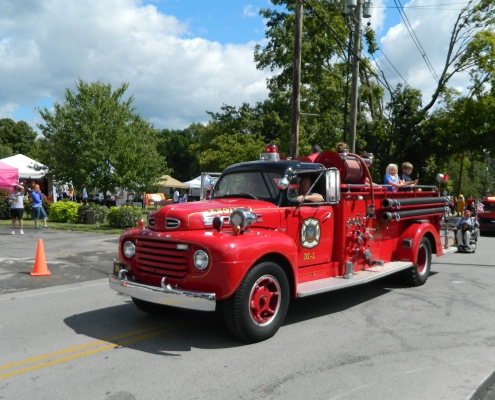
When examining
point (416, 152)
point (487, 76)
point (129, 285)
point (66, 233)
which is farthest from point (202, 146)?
point (129, 285)

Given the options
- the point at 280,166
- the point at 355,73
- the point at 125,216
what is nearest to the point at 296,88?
the point at 355,73

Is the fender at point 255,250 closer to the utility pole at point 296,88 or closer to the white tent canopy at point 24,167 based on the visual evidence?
the utility pole at point 296,88

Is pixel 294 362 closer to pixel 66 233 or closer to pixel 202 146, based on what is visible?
pixel 66 233

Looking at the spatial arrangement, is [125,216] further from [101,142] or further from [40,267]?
[40,267]

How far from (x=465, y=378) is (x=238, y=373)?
2134mm

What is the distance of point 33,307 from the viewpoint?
7.39 metres

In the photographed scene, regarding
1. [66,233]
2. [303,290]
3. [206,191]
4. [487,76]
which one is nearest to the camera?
[303,290]

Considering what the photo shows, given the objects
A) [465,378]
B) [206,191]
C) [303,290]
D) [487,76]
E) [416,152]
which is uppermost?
[487,76]

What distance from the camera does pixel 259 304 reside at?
224 inches

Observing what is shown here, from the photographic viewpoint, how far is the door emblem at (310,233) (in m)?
6.63

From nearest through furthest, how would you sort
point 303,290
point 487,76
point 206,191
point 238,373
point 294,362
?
point 238,373 < point 294,362 < point 303,290 < point 206,191 < point 487,76

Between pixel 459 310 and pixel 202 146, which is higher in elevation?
pixel 202 146

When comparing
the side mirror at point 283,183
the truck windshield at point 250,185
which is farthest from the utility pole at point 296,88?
the side mirror at point 283,183

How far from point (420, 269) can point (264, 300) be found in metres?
4.78
